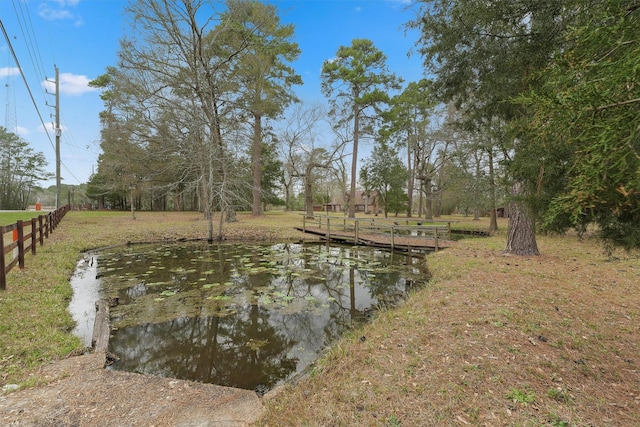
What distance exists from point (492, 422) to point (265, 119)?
22.0 metres

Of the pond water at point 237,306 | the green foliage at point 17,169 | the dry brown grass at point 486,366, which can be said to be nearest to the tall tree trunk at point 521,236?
the pond water at point 237,306

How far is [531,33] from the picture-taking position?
3.98 m

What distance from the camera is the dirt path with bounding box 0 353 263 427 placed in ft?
7.26

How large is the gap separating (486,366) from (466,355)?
0.74 feet

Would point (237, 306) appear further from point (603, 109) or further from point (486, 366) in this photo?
point (603, 109)

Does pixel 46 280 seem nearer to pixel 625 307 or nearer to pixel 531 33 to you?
pixel 531 33

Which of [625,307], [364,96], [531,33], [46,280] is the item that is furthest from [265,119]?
[625,307]

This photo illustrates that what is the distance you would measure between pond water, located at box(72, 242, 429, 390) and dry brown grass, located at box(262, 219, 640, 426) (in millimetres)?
844

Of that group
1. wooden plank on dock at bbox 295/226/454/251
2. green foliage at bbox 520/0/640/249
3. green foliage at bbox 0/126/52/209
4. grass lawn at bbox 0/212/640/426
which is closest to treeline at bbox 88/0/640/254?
green foliage at bbox 520/0/640/249

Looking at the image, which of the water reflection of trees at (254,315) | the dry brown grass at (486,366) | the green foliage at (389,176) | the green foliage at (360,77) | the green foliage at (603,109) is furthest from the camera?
the green foliage at (389,176)

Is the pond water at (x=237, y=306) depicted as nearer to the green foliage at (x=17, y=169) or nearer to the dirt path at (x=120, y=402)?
the dirt path at (x=120, y=402)

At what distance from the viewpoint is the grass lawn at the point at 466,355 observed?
2.15 metres

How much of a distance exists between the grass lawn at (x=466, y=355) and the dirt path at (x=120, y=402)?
0.70ft

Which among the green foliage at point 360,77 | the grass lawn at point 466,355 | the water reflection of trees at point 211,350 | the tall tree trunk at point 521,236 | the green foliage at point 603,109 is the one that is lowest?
the water reflection of trees at point 211,350
